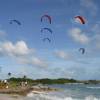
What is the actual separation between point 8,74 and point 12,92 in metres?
47.3

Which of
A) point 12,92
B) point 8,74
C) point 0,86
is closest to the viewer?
point 12,92

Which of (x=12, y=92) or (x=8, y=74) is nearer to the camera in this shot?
(x=12, y=92)

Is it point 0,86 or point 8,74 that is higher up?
point 8,74

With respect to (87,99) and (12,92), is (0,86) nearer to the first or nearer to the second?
(12,92)

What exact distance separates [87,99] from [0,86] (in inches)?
519

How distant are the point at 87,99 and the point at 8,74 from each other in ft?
158

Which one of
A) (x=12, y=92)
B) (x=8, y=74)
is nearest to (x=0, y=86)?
(x=12, y=92)

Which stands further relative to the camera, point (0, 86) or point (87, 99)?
point (0, 86)

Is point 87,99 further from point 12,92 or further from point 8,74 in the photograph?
point 8,74

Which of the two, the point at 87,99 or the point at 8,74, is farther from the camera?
the point at 8,74

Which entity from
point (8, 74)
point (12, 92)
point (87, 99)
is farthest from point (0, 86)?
point (8, 74)

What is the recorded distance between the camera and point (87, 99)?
149ft

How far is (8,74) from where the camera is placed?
299ft

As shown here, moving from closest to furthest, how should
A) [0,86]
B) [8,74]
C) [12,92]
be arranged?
[12,92], [0,86], [8,74]
